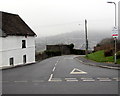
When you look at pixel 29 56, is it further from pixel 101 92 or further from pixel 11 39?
pixel 101 92

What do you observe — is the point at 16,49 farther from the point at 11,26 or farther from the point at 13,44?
the point at 11,26

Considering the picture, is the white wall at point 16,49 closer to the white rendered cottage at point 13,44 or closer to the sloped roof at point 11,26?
the white rendered cottage at point 13,44

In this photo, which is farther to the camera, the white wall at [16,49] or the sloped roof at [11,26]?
the sloped roof at [11,26]

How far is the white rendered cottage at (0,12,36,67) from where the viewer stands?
906 inches

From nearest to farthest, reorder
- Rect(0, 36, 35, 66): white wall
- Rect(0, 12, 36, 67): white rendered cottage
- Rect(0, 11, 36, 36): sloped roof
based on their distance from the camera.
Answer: Rect(0, 12, 36, 67): white rendered cottage → Rect(0, 36, 35, 66): white wall → Rect(0, 11, 36, 36): sloped roof

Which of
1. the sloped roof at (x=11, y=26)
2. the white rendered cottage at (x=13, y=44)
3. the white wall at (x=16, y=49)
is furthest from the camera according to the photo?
the sloped roof at (x=11, y=26)

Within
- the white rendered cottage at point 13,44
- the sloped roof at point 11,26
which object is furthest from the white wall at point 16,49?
the sloped roof at point 11,26

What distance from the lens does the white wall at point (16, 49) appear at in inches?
910

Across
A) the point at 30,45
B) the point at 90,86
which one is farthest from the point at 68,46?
the point at 90,86

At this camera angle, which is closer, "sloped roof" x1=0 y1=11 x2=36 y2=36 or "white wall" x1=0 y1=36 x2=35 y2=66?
"white wall" x1=0 y1=36 x2=35 y2=66

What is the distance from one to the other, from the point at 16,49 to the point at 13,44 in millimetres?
1191

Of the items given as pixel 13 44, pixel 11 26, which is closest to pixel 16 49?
pixel 13 44

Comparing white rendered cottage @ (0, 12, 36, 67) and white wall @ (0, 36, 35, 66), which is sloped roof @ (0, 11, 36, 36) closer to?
white rendered cottage @ (0, 12, 36, 67)

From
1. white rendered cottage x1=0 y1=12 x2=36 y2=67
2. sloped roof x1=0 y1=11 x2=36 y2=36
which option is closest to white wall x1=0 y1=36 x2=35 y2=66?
white rendered cottage x1=0 y1=12 x2=36 y2=67
